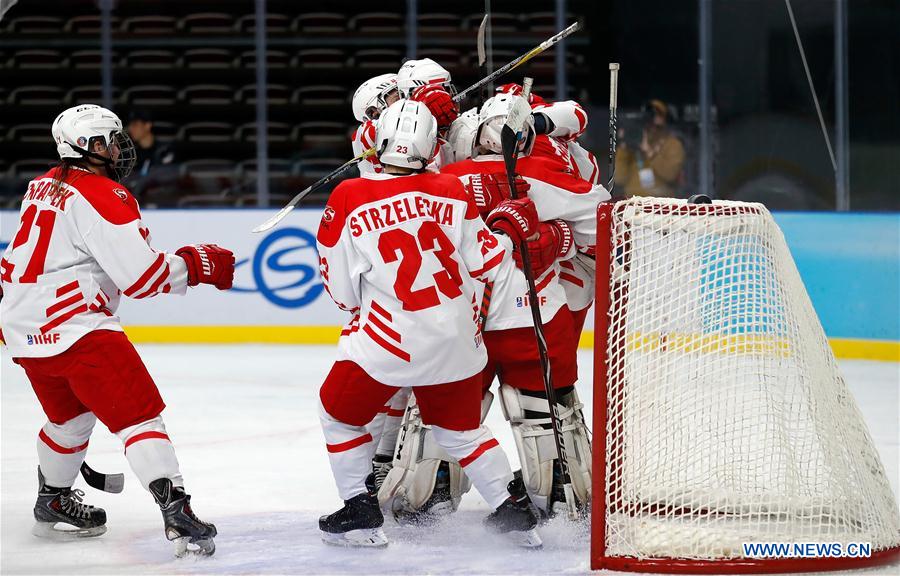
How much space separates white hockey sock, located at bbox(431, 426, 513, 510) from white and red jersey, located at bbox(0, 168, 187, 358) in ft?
2.49

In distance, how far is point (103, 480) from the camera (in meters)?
3.66

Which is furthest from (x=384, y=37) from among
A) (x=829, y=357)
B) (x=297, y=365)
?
(x=829, y=357)

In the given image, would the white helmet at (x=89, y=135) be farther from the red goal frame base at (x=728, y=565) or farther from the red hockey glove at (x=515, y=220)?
the red goal frame base at (x=728, y=565)

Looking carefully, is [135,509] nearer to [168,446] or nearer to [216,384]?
[168,446]

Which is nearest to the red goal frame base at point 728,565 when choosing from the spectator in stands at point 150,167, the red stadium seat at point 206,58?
the spectator in stands at point 150,167

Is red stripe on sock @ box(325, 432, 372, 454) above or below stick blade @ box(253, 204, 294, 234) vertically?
below

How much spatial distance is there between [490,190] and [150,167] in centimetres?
532

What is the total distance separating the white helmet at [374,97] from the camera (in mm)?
3764

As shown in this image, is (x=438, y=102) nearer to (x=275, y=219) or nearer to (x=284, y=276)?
(x=275, y=219)

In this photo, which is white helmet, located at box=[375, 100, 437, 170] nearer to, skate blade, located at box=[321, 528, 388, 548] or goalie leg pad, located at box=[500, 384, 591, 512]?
goalie leg pad, located at box=[500, 384, 591, 512]

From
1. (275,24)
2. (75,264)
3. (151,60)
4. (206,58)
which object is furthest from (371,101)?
(151,60)

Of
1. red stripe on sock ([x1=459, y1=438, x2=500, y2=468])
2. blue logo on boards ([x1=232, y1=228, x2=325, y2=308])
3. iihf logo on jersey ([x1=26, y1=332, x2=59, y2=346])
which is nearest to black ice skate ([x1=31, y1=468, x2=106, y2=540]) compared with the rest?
iihf logo on jersey ([x1=26, y1=332, x2=59, y2=346])

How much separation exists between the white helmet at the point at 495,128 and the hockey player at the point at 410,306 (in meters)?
0.23

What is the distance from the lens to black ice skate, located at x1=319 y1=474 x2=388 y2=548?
10.7ft
